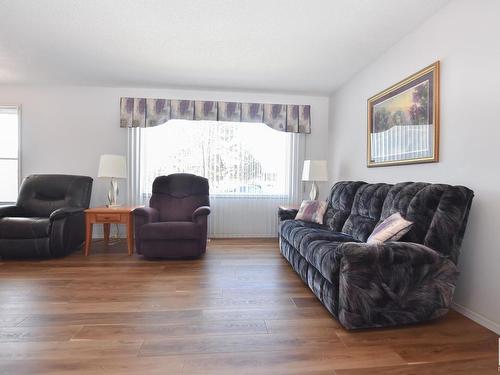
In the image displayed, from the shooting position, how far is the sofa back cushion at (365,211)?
8.14ft

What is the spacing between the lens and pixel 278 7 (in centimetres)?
223

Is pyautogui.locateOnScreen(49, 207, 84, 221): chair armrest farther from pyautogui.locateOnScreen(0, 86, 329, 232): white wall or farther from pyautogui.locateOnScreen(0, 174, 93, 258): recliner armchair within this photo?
pyautogui.locateOnScreen(0, 86, 329, 232): white wall

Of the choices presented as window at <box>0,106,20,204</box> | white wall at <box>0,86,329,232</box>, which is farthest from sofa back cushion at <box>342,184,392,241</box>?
window at <box>0,106,20,204</box>

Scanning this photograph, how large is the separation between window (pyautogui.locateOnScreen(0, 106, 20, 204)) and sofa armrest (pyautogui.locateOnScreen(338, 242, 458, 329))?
16.1 feet

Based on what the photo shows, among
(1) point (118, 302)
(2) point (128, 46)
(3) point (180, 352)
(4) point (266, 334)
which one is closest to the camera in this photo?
(3) point (180, 352)

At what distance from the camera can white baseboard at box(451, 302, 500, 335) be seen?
1.75 metres

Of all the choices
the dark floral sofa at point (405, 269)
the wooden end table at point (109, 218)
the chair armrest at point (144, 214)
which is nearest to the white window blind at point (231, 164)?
the wooden end table at point (109, 218)

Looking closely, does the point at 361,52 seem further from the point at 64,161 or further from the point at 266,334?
the point at 64,161

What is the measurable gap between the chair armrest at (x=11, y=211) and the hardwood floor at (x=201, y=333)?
1.06 metres

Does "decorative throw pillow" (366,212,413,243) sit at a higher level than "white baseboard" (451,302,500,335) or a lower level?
higher

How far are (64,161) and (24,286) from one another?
7.90ft

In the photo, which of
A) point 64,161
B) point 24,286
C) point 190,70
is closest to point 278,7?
point 190,70

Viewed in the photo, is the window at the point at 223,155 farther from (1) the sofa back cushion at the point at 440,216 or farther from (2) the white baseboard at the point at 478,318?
(2) the white baseboard at the point at 478,318

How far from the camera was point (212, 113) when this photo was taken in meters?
4.29
